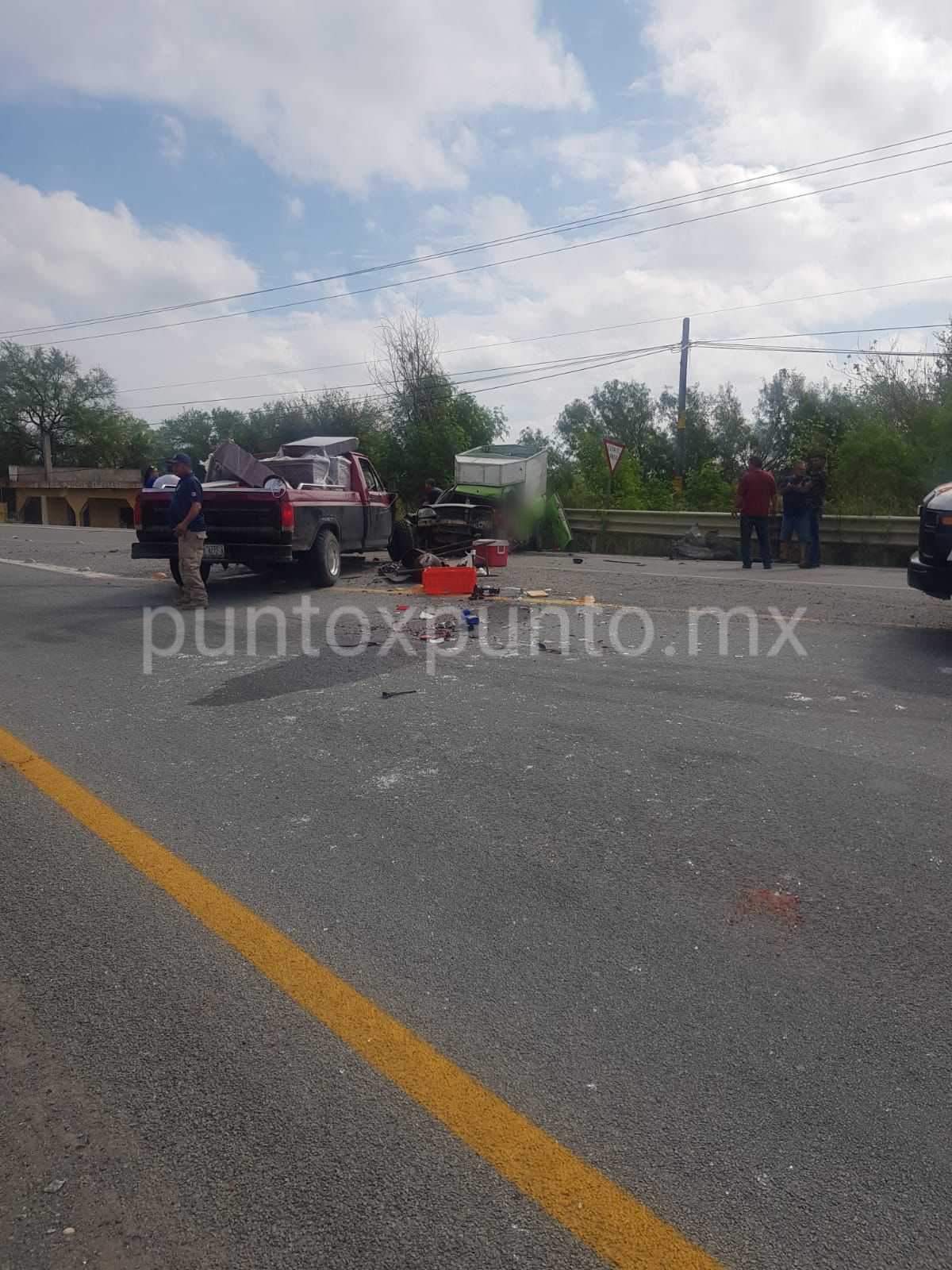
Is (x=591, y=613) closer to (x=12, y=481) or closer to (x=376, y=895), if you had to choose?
(x=376, y=895)

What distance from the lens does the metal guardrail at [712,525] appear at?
53.4 ft

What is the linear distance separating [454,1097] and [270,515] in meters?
9.82

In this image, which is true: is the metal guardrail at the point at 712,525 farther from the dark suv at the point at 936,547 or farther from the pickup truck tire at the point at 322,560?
the pickup truck tire at the point at 322,560

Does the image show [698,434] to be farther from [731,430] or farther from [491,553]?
[491,553]

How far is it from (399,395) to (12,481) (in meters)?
40.1

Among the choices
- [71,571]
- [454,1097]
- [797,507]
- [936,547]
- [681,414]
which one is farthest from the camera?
[681,414]

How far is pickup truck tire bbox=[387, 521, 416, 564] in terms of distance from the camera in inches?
584

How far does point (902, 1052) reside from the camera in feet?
8.47

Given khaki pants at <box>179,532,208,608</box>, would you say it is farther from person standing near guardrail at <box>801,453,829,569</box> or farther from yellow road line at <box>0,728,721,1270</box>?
person standing near guardrail at <box>801,453,829,569</box>

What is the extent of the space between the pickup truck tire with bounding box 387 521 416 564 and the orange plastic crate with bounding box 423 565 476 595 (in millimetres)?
2802

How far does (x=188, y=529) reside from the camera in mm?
10875

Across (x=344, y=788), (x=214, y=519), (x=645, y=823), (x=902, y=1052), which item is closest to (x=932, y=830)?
(x=645, y=823)

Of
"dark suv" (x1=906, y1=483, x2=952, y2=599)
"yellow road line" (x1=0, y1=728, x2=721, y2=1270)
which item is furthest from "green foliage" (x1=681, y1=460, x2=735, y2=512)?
"yellow road line" (x1=0, y1=728, x2=721, y2=1270)

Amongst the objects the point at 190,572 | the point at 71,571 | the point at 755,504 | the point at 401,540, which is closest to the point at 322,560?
the point at 190,572
